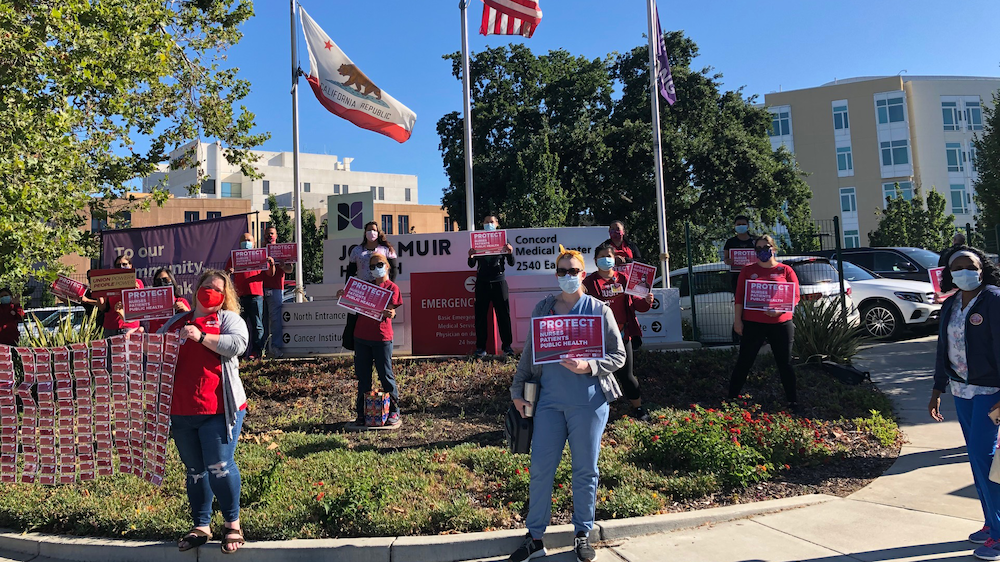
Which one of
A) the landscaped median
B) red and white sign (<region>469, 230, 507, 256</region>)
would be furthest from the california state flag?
the landscaped median

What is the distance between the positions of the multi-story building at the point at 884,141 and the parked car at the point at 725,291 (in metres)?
52.5

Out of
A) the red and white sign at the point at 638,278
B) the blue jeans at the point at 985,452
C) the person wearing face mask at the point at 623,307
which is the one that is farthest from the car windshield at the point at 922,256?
the blue jeans at the point at 985,452

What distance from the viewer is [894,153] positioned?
5947cm

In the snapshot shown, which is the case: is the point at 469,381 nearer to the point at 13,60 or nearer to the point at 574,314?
the point at 574,314

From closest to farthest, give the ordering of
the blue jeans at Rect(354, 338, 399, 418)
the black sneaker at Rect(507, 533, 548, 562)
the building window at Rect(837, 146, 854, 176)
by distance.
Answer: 1. the black sneaker at Rect(507, 533, 548, 562)
2. the blue jeans at Rect(354, 338, 399, 418)
3. the building window at Rect(837, 146, 854, 176)

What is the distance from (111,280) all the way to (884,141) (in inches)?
2548

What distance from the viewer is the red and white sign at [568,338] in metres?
4.42

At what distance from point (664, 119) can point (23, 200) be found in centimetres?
2698

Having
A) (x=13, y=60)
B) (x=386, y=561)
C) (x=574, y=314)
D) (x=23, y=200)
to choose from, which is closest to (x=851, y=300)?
(x=574, y=314)

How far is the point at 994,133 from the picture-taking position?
2473cm

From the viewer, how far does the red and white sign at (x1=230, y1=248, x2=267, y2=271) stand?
1065 cm

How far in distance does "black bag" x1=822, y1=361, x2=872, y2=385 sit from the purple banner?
31.7 ft

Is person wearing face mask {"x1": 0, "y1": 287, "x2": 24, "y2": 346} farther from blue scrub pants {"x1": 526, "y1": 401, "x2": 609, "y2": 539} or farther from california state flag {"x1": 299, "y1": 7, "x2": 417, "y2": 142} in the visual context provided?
blue scrub pants {"x1": 526, "y1": 401, "x2": 609, "y2": 539}

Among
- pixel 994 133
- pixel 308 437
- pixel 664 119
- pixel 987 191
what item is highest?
pixel 664 119
